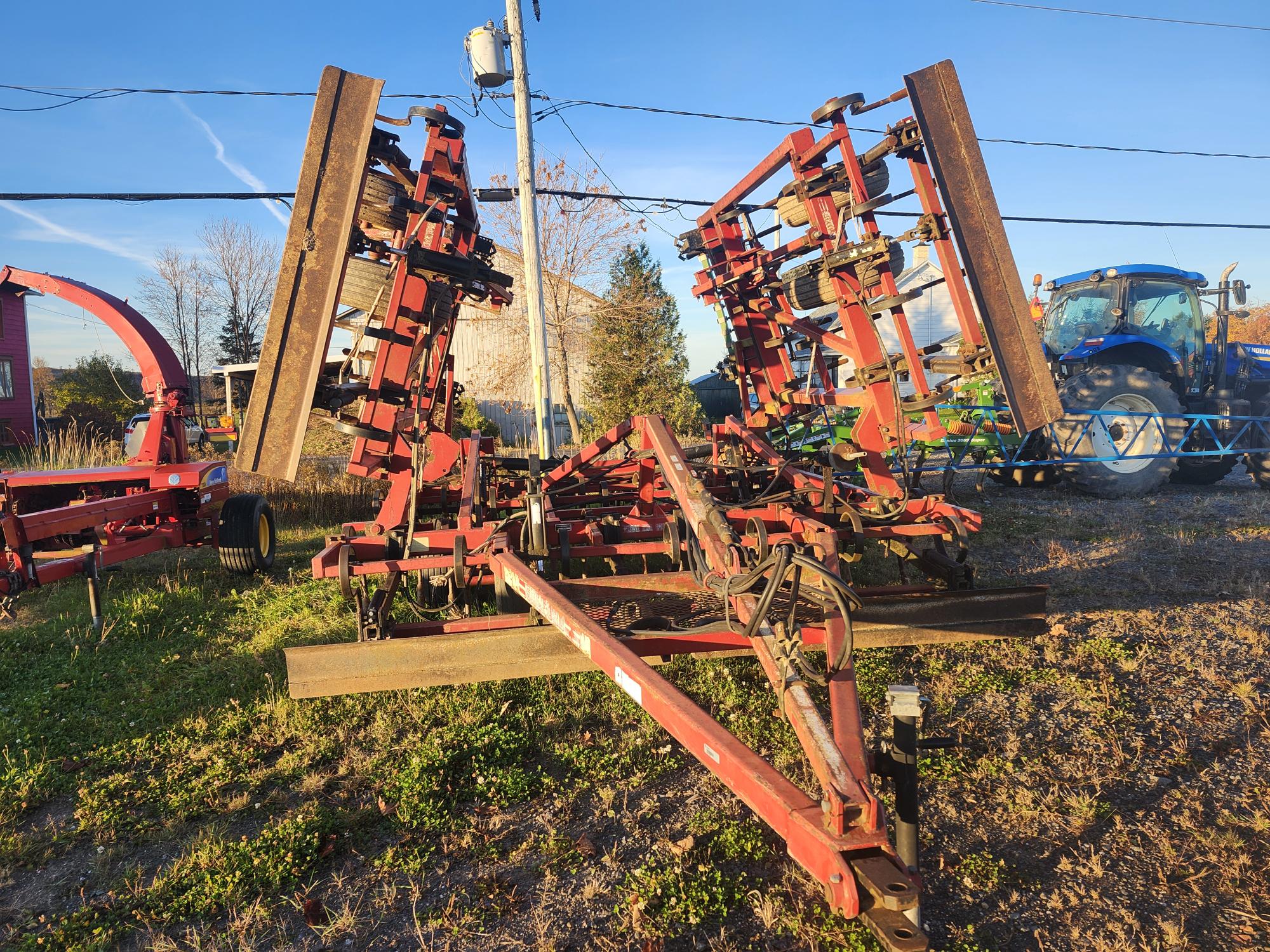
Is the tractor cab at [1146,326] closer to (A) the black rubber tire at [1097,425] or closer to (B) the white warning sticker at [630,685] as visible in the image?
(A) the black rubber tire at [1097,425]

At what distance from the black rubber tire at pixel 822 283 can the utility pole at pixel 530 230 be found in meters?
4.86

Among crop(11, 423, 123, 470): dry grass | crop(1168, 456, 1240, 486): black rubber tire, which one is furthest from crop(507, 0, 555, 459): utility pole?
crop(1168, 456, 1240, 486): black rubber tire

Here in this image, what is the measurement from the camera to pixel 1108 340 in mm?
10391

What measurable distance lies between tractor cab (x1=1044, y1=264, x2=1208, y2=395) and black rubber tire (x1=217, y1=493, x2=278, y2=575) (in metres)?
10.9

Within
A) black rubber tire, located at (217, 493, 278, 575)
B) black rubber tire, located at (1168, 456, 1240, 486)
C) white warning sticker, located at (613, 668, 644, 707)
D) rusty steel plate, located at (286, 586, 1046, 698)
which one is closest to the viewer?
white warning sticker, located at (613, 668, 644, 707)

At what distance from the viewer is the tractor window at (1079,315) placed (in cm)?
1080

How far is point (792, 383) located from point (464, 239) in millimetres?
3464

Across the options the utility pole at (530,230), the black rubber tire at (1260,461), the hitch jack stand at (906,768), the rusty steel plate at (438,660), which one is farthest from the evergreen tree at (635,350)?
the hitch jack stand at (906,768)

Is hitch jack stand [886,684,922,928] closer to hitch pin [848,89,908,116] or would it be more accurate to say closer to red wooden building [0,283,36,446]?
hitch pin [848,89,908,116]

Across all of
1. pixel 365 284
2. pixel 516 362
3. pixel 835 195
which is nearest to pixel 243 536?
pixel 365 284

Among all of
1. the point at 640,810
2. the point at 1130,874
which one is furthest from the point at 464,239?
the point at 1130,874

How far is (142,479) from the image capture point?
657 cm

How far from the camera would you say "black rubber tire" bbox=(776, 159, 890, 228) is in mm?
5398

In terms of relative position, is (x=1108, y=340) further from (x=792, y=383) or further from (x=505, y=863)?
(x=505, y=863)
